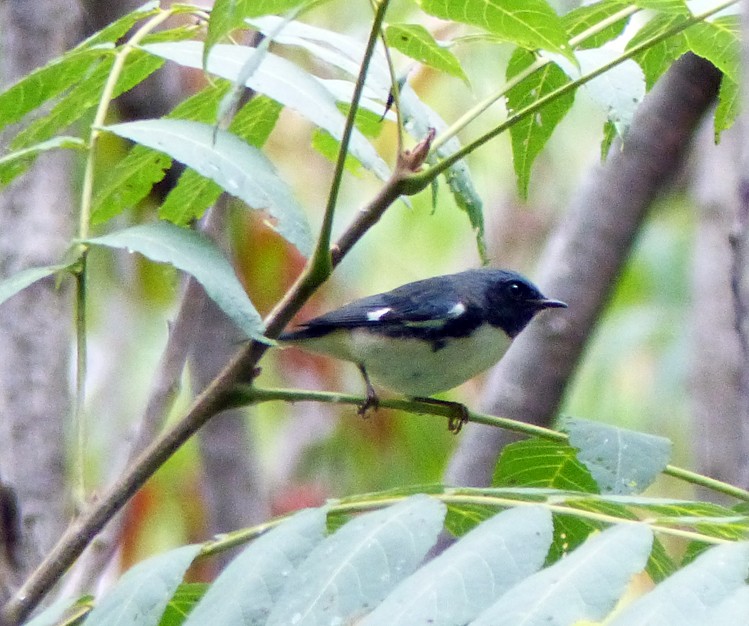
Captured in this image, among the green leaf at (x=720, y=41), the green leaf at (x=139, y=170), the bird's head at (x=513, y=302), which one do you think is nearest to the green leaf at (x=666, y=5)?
the green leaf at (x=720, y=41)

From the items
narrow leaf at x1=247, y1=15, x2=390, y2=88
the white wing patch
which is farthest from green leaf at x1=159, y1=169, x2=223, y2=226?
the white wing patch

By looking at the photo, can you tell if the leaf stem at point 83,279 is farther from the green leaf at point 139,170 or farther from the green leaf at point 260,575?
the green leaf at point 260,575

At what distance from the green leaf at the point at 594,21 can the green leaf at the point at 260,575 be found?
4.08 feet

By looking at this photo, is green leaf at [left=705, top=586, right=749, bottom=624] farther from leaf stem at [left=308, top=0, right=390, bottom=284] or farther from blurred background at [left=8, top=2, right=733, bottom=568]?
blurred background at [left=8, top=2, right=733, bottom=568]

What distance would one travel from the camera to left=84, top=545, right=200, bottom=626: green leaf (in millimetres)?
1562

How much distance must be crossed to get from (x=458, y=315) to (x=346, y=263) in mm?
1807

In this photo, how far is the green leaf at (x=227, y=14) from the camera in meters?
1.56

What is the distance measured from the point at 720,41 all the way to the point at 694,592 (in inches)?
56.3

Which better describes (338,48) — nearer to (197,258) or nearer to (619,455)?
(197,258)

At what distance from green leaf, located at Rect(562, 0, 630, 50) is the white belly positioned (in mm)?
1524

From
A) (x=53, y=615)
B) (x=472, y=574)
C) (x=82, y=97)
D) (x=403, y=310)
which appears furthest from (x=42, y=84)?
(x=403, y=310)

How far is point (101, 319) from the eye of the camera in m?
6.20

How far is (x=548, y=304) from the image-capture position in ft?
12.6

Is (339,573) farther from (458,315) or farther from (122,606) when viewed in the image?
(458,315)
